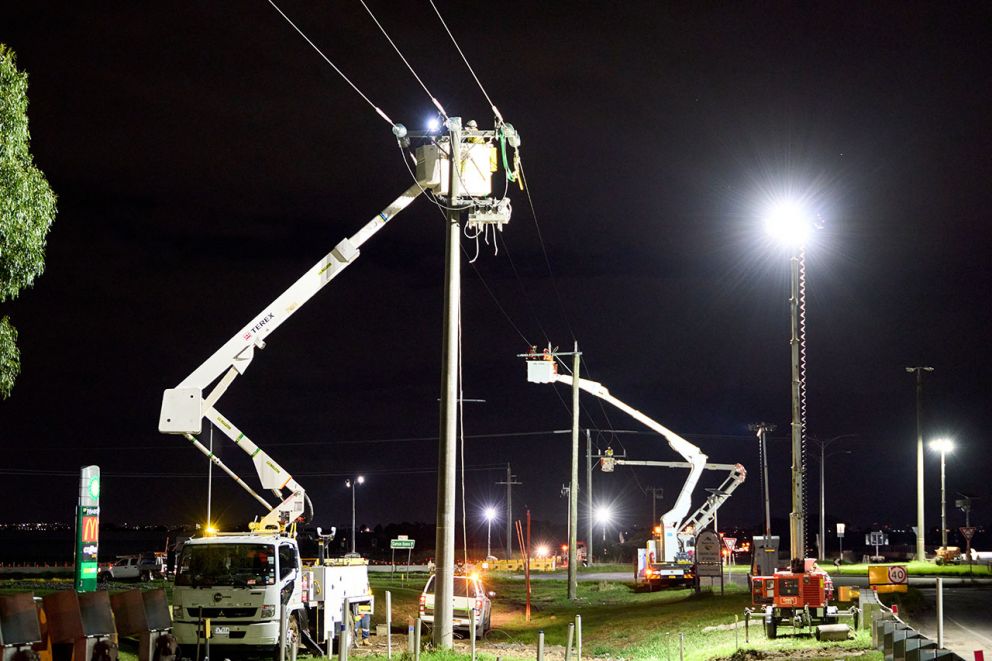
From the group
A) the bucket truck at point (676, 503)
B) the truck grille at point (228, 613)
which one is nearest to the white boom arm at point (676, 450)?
the bucket truck at point (676, 503)

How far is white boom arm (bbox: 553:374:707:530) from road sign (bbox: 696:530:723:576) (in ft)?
20.7

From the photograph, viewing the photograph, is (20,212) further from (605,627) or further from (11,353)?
(605,627)

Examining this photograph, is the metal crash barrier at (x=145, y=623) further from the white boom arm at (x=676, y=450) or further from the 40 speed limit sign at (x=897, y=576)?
the white boom arm at (x=676, y=450)

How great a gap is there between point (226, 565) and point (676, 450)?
3474 cm

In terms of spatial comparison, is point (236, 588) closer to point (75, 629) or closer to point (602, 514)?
point (75, 629)

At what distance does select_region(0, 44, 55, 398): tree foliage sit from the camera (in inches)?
827

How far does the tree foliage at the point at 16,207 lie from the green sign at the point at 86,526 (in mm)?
2780

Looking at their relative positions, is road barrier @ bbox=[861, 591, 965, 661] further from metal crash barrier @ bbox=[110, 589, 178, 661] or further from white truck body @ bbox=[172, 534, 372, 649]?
metal crash barrier @ bbox=[110, 589, 178, 661]

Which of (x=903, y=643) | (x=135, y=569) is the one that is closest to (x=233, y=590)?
(x=903, y=643)

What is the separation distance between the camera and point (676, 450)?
54094 mm

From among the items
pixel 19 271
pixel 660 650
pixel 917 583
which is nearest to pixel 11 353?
pixel 19 271

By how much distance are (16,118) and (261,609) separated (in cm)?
961

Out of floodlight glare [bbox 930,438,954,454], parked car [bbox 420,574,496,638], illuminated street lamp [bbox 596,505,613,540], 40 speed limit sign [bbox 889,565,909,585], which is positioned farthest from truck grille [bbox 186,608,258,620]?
illuminated street lamp [bbox 596,505,613,540]

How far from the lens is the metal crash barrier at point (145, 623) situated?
1869cm
